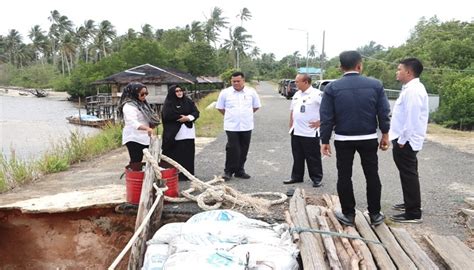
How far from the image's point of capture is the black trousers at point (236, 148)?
6742mm

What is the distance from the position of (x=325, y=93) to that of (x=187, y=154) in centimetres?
303

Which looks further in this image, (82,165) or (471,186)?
(82,165)

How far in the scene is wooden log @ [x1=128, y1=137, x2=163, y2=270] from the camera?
4.47 m

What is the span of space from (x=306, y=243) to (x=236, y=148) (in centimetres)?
297

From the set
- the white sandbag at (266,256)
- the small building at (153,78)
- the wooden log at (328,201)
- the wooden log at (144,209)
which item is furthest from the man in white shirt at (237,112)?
the small building at (153,78)

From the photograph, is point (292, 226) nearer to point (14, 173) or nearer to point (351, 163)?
point (351, 163)

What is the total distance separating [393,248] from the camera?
12.8ft

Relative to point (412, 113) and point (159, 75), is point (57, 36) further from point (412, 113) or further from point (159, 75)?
point (412, 113)

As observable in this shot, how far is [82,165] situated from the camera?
9.29 metres

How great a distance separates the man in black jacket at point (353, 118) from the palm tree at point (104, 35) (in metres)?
72.2

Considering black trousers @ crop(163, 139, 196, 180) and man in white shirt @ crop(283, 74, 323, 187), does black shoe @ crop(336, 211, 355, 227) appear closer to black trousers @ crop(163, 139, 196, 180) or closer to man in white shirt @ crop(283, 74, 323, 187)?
man in white shirt @ crop(283, 74, 323, 187)

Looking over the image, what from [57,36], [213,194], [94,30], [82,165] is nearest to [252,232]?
[213,194]

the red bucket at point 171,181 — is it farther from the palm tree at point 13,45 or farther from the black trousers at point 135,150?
the palm tree at point 13,45

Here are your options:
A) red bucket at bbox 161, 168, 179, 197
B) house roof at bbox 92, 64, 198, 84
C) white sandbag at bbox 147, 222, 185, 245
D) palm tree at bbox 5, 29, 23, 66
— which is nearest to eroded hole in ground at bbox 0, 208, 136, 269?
red bucket at bbox 161, 168, 179, 197
